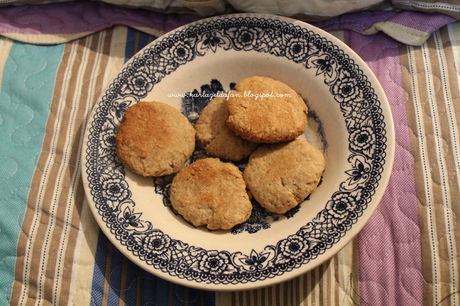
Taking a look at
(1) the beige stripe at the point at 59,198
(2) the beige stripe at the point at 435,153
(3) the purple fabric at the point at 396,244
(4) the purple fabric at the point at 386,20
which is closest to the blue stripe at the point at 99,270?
(1) the beige stripe at the point at 59,198

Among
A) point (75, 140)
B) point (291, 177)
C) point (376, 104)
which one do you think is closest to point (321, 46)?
point (376, 104)

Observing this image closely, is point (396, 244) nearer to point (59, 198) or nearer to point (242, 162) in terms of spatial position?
point (242, 162)

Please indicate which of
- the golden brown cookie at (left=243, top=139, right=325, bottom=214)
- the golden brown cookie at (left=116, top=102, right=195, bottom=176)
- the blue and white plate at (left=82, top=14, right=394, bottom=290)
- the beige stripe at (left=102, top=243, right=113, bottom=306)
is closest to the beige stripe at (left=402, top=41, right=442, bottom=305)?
the blue and white plate at (left=82, top=14, right=394, bottom=290)

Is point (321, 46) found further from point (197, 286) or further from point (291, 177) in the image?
point (197, 286)

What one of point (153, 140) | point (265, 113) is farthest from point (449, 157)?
point (153, 140)

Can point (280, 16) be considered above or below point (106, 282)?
above

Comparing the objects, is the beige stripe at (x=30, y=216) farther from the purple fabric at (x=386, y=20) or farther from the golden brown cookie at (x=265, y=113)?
the purple fabric at (x=386, y=20)

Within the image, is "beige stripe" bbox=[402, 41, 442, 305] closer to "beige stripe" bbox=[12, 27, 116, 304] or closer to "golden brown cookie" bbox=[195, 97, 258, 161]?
"golden brown cookie" bbox=[195, 97, 258, 161]

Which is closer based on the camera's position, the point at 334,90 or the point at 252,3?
the point at 334,90
